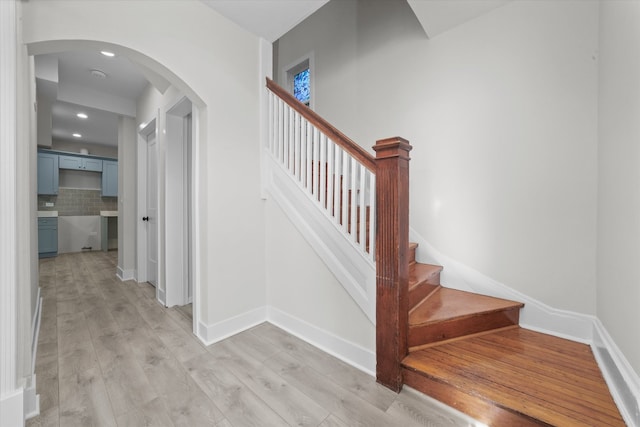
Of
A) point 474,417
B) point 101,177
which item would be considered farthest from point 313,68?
point 101,177

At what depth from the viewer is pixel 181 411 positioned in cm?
139

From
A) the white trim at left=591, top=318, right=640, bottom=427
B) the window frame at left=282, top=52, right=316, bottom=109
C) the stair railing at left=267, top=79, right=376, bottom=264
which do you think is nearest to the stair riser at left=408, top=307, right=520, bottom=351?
the white trim at left=591, top=318, right=640, bottom=427

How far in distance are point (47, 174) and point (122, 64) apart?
514cm

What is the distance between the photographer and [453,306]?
6.52 feet

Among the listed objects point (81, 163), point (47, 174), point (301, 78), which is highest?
Answer: point (301, 78)

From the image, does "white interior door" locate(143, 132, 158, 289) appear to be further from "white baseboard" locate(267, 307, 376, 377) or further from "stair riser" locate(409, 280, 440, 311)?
"stair riser" locate(409, 280, 440, 311)

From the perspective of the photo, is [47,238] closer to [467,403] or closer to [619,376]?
[467,403]

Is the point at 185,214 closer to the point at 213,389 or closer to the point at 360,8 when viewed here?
the point at 213,389

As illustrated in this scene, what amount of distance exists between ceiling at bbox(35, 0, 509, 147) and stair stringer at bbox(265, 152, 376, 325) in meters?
1.16

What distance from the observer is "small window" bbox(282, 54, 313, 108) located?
3.91 m

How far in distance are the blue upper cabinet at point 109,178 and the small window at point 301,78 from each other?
5934 mm
